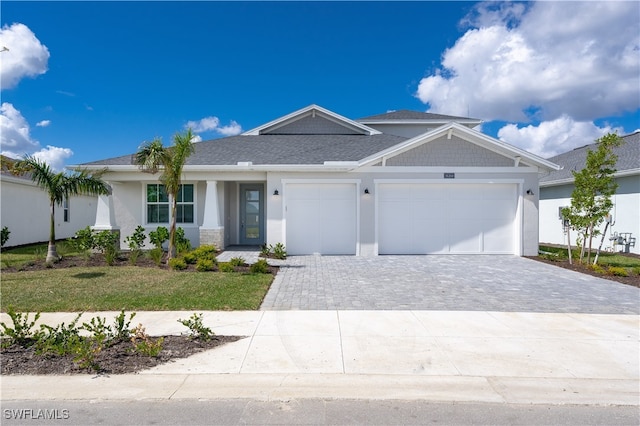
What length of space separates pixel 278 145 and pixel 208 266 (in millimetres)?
7894

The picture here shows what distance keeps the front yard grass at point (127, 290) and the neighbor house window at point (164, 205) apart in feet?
15.7

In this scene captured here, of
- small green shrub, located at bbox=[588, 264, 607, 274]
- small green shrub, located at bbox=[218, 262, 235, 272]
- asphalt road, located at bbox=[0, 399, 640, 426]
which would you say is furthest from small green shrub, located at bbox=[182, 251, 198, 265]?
small green shrub, located at bbox=[588, 264, 607, 274]

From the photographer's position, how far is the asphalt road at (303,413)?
318 cm

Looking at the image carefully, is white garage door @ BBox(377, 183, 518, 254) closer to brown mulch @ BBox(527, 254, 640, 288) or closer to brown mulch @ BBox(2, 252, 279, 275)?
brown mulch @ BBox(527, 254, 640, 288)

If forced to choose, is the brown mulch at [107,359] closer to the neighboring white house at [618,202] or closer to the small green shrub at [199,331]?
the small green shrub at [199,331]

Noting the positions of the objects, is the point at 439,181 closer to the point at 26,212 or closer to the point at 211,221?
the point at 211,221

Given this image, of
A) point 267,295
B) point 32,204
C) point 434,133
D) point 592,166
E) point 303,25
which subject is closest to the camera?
point 267,295

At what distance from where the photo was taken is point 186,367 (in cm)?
419

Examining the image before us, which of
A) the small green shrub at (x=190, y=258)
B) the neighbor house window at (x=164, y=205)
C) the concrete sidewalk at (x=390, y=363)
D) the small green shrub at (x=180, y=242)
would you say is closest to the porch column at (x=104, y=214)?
the neighbor house window at (x=164, y=205)

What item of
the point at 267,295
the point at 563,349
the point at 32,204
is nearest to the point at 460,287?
the point at 563,349

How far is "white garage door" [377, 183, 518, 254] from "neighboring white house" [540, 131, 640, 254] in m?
3.57

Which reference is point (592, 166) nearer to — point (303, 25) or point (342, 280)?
point (342, 280)

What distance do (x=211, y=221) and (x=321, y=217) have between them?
159 inches

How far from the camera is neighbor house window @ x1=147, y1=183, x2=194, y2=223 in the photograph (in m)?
14.3
